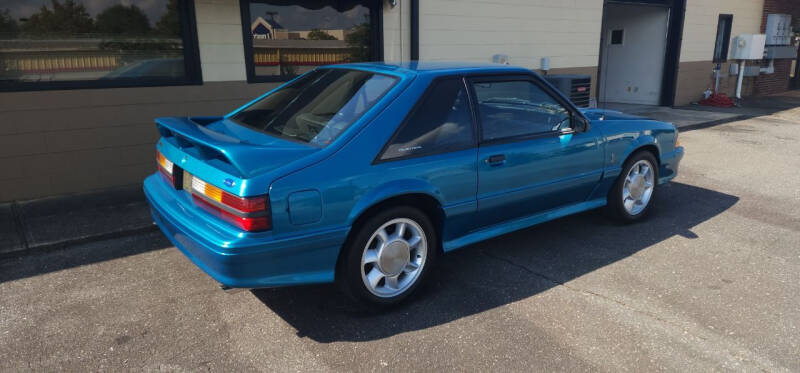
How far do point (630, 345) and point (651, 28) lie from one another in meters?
12.6

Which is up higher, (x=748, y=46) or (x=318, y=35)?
(x=318, y=35)

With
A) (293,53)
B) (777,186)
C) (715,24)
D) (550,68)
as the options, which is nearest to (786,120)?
(715,24)

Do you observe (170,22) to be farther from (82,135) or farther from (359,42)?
(359,42)

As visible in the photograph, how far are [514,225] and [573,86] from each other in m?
5.41

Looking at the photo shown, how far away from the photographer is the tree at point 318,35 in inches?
288

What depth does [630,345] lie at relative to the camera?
10.0 feet

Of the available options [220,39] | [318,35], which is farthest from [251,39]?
[318,35]

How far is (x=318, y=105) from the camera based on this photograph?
11.9ft

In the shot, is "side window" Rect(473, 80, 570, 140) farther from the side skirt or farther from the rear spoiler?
the rear spoiler

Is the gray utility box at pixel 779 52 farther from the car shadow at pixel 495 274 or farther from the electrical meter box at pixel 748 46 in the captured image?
the car shadow at pixel 495 274

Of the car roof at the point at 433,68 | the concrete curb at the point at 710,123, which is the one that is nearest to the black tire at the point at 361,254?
the car roof at the point at 433,68

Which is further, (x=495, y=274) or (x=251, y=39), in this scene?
(x=251, y=39)

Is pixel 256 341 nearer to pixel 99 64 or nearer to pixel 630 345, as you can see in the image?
pixel 630 345

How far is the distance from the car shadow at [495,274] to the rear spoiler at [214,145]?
3.46 ft
